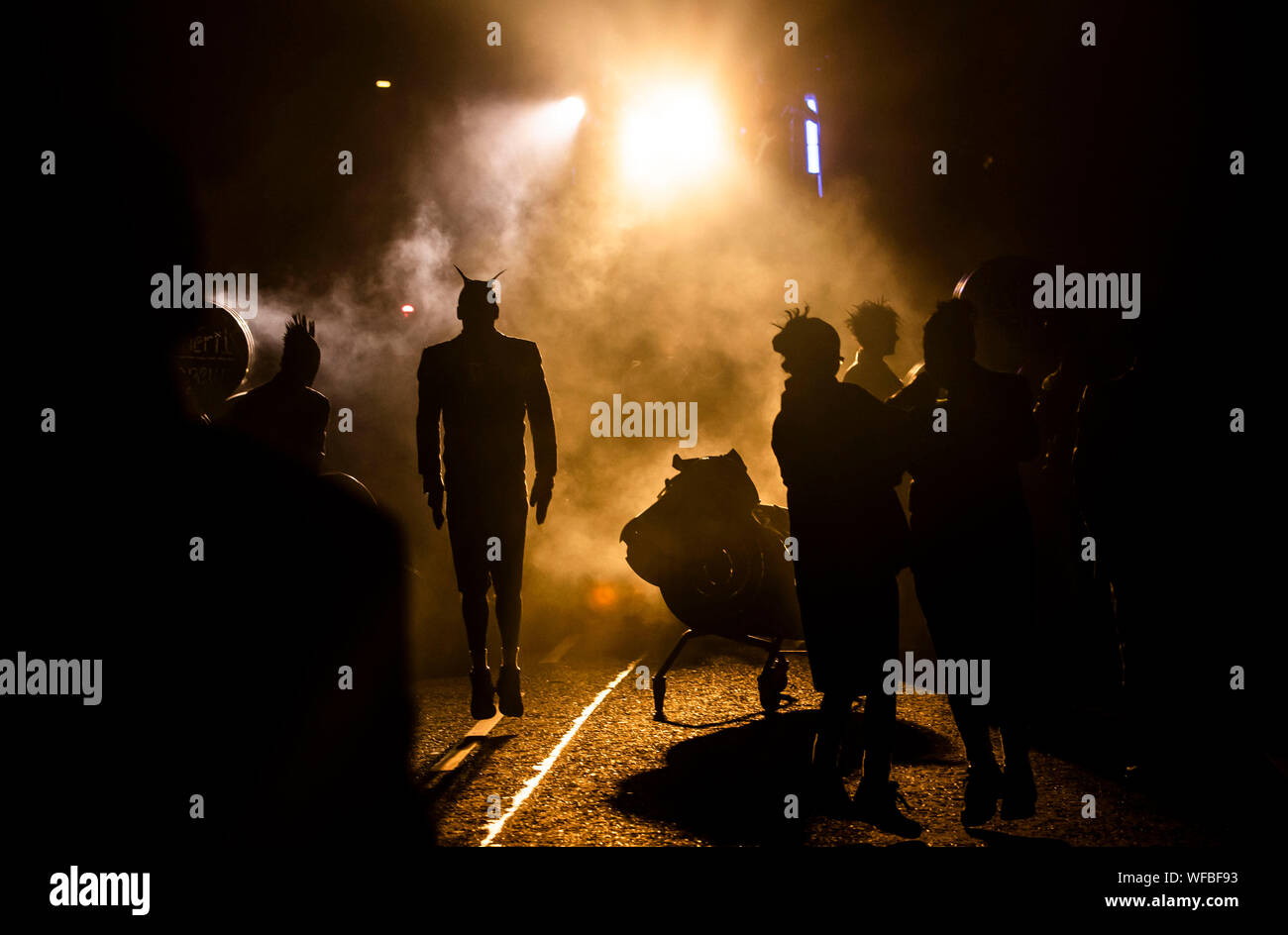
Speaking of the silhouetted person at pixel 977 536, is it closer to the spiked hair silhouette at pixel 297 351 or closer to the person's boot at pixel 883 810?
the person's boot at pixel 883 810

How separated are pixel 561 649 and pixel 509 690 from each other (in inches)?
176

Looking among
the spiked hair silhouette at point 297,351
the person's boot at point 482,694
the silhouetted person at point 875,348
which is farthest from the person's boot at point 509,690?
the silhouetted person at point 875,348

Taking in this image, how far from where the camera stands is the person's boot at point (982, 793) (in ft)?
12.2

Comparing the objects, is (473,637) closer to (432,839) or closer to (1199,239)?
(432,839)

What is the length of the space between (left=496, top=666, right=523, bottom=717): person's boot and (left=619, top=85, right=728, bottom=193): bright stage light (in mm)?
10557

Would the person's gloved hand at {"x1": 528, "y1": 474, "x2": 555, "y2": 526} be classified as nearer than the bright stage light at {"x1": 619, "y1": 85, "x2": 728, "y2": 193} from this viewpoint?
Yes

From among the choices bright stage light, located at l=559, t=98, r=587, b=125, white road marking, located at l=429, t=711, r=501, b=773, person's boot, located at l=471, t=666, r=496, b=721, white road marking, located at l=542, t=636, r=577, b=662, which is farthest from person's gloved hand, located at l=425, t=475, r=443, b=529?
bright stage light, located at l=559, t=98, r=587, b=125

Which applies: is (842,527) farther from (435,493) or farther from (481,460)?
(435,493)

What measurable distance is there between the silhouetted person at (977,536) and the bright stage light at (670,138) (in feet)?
36.6

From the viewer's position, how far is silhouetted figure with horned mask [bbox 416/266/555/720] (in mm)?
5461

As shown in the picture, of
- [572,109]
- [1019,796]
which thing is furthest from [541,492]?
[572,109]

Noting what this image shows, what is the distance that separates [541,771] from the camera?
4906 mm

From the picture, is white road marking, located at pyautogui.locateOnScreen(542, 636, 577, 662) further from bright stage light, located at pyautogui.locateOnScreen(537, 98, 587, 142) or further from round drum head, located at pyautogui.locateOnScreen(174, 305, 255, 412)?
bright stage light, located at pyautogui.locateOnScreen(537, 98, 587, 142)
